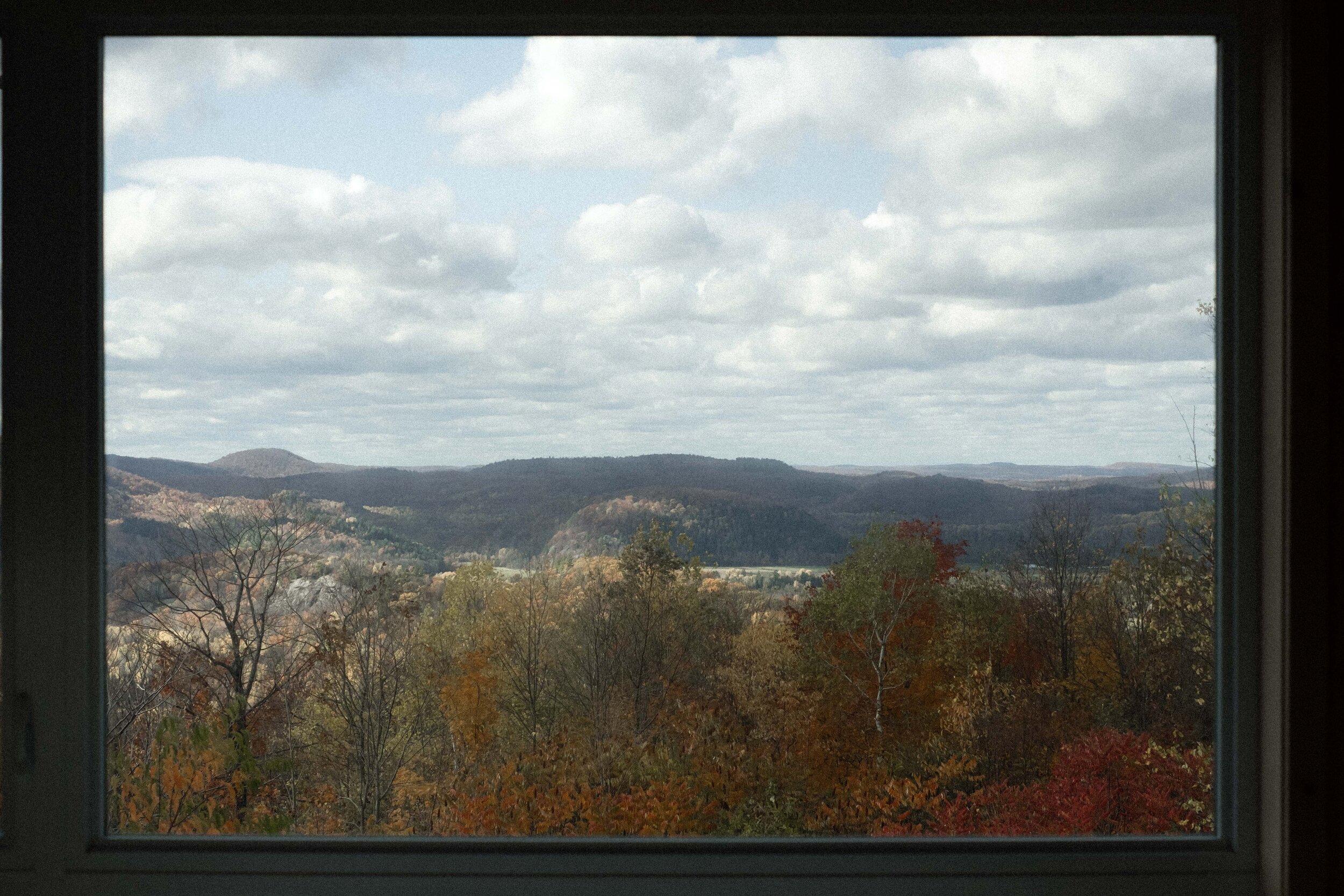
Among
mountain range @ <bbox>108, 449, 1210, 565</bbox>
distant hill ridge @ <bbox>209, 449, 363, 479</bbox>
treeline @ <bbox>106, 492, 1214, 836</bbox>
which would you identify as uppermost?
distant hill ridge @ <bbox>209, 449, 363, 479</bbox>

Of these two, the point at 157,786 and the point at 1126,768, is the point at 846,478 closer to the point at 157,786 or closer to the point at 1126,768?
the point at 1126,768

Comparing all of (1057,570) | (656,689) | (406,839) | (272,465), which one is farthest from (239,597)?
(1057,570)

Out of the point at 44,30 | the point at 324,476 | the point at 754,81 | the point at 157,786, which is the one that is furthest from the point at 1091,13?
the point at 157,786

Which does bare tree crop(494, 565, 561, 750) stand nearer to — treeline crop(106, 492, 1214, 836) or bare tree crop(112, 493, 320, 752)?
treeline crop(106, 492, 1214, 836)

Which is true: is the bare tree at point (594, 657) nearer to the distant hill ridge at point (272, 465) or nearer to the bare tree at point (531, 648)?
the bare tree at point (531, 648)

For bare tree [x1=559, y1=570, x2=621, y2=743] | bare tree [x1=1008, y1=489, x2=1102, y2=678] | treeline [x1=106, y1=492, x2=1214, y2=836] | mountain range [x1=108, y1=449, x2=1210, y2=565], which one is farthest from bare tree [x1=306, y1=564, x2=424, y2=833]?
bare tree [x1=1008, y1=489, x2=1102, y2=678]

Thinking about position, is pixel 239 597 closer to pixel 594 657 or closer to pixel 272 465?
pixel 272 465

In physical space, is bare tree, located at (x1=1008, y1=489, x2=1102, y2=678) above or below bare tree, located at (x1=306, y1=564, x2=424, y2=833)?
above
